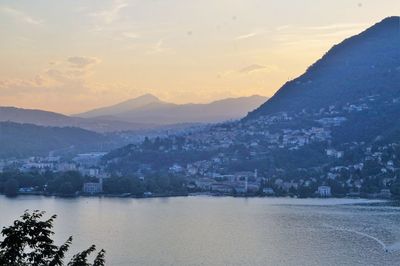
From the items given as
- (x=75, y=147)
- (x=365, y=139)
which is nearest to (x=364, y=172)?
(x=365, y=139)

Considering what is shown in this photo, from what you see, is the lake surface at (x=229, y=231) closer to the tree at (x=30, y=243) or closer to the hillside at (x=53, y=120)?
the tree at (x=30, y=243)

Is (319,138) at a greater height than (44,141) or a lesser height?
lesser

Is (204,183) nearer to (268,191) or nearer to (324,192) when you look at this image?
(268,191)

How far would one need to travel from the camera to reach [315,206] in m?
20.1

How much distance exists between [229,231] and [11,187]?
12164mm

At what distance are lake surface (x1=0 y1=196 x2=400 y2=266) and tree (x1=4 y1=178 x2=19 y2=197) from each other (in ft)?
10.3

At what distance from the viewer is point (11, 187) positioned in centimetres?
2475

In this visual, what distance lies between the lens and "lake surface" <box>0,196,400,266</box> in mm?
11695

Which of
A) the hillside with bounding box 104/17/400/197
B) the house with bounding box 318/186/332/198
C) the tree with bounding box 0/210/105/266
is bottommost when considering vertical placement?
the house with bounding box 318/186/332/198

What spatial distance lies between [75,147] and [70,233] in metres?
33.7

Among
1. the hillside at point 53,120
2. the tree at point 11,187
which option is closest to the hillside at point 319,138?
the tree at point 11,187

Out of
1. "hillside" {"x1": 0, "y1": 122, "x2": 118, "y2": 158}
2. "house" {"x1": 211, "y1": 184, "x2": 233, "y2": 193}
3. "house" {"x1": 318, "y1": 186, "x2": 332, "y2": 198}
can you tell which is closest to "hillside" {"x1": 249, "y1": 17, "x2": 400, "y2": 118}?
"house" {"x1": 318, "y1": 186, "x2": 332, "y2": 198}

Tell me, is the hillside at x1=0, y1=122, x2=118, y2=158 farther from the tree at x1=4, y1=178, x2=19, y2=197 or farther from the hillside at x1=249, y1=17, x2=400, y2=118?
the tree at x1=4, y1=178, x2=19, y2=197

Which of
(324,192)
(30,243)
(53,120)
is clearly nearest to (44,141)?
(53,120)
